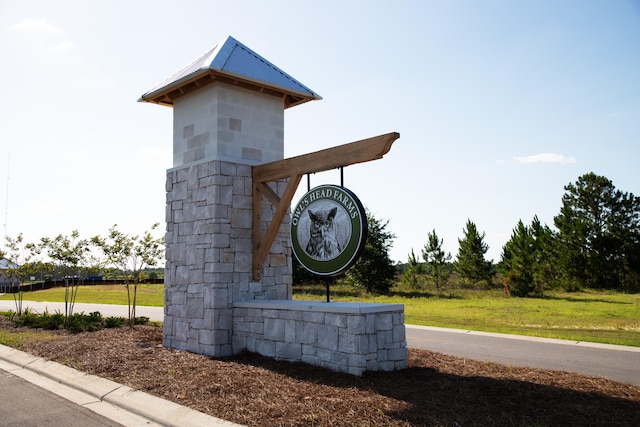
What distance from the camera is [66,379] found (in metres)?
7.49

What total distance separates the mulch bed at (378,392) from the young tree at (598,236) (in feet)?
120

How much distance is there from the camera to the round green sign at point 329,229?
7.46m

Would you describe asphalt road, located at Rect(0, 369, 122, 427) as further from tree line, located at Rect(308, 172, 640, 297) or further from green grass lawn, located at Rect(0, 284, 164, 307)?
tree line, located at Rect(308, 172, 640, 297)

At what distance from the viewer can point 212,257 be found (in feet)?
30.0

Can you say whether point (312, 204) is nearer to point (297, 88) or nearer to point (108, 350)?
point (297, 88)

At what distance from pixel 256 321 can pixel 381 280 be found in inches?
920

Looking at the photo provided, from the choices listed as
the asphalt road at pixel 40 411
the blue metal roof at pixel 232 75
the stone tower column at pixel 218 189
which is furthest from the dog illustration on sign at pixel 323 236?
the asphalt road at pixel 40 411

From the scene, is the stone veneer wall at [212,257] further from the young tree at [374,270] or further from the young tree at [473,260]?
the young tree at [473,260]

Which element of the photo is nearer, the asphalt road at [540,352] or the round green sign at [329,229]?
the round green sign at [329,229]

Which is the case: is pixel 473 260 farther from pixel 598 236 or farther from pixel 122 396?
pixel 122 396

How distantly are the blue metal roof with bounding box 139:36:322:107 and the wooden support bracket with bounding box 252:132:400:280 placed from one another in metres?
1.76

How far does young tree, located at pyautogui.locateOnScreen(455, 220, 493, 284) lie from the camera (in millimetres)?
38281

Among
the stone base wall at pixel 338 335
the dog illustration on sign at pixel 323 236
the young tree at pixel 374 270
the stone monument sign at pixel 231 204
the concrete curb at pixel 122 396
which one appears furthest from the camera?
the young tree at pixel 374 270

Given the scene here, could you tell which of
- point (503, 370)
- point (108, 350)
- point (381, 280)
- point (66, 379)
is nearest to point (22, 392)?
point (66, 379)
